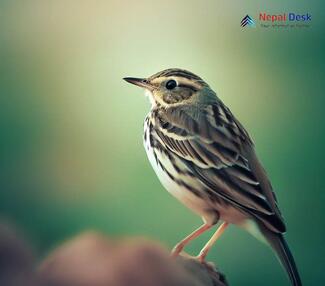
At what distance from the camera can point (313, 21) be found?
2.25 metres

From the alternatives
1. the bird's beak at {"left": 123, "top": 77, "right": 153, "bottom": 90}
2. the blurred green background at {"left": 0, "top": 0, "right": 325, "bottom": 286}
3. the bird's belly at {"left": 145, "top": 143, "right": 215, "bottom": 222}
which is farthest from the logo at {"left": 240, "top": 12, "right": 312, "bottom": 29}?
the bird's belly at {"left": 145, "top": 143, "right": 215, "bottom": 222}

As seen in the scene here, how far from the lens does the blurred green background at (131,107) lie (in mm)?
2156

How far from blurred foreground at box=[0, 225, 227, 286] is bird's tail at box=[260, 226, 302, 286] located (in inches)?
9.4

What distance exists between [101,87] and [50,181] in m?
0.43

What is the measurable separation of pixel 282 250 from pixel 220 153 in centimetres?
43

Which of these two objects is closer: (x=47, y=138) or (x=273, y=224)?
(x=273, y=224)

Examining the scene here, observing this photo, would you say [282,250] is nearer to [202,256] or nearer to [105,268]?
[202,256]

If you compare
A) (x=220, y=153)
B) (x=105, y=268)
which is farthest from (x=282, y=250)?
(x=105, y=268)

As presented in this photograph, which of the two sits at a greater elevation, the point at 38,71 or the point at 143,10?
the point at 143,10

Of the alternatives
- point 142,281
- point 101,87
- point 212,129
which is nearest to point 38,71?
point 101,87

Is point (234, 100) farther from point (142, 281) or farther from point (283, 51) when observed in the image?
point (142, 281)

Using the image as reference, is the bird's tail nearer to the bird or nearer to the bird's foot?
the bird

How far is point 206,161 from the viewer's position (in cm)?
200

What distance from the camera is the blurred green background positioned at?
2.16m
